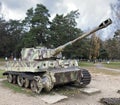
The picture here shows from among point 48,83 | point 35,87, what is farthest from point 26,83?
point 48,83

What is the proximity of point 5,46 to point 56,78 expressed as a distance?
3658cm

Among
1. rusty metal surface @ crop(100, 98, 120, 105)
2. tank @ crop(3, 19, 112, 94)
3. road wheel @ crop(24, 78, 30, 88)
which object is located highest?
tank @ crop(3, 19, 112, 94)

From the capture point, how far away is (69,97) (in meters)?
11.3

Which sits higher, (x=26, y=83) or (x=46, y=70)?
(x=46, y=70)

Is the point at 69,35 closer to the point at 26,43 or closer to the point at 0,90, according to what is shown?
the point at 26,43

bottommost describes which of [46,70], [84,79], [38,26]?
[84,79]

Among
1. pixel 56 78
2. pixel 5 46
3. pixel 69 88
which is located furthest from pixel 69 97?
pixel 5 46

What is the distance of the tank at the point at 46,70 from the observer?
11.5 metres

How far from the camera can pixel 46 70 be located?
465 inches

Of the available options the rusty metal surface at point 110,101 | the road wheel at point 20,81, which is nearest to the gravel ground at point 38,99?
the rusty metal surface at point 110,101

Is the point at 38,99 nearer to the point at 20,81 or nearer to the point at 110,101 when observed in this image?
the point at 110,101

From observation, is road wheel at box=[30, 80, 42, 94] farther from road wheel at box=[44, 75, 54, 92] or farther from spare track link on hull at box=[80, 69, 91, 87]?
spare track link on hull at box=[80, 69, 91, 87]

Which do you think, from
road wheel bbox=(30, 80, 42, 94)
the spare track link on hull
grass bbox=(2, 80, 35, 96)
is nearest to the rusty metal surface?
the spare track link on hull

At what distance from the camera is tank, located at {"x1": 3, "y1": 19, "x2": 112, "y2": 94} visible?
11.5 meters
